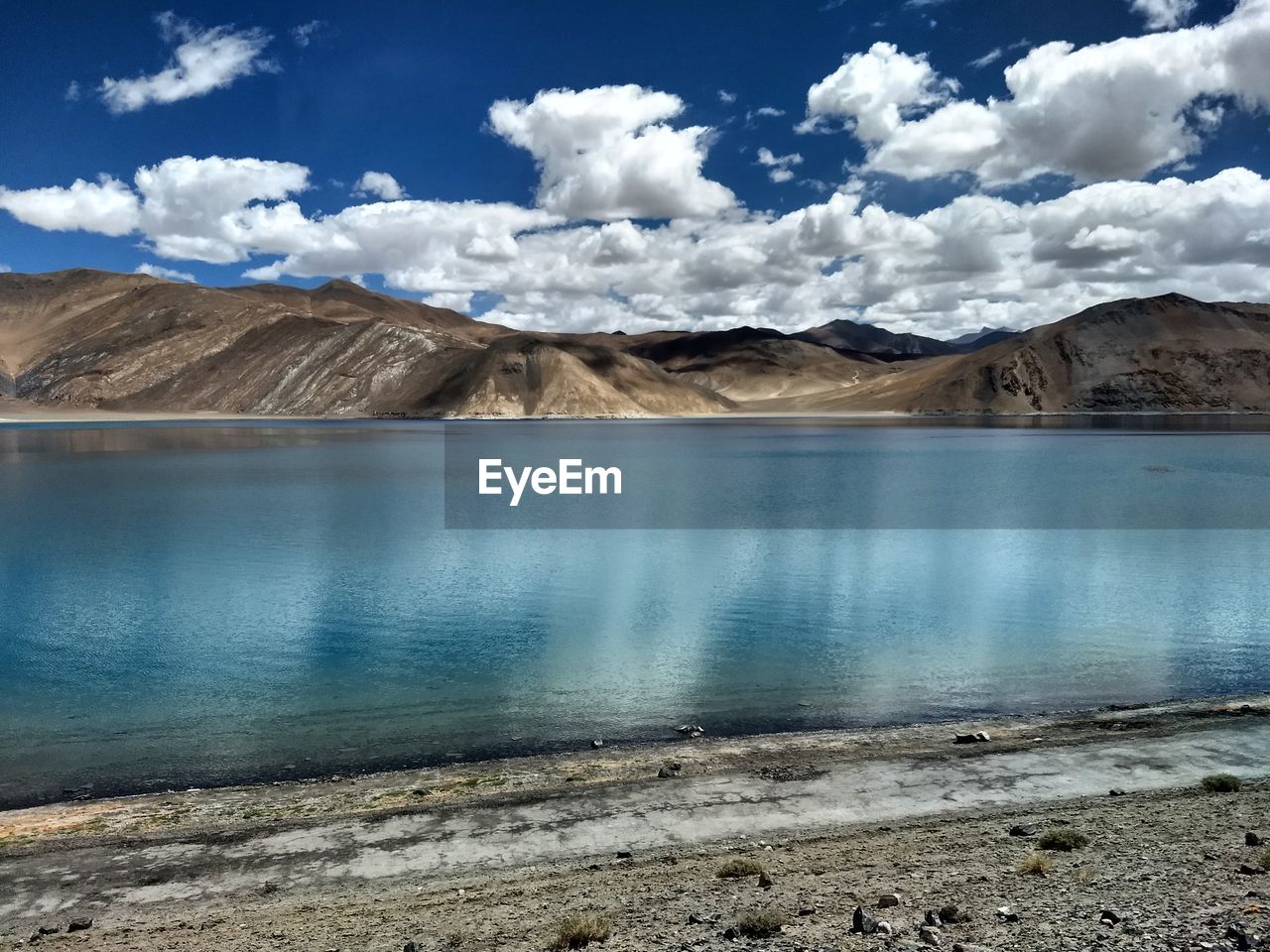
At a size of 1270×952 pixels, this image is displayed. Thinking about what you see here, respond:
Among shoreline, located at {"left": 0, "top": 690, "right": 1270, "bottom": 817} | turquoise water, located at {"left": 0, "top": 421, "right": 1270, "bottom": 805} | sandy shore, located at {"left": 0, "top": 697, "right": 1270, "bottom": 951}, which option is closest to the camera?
sandy shore, located at {"left": 0, "top": 697, "right": 1270, "bottom": 951}

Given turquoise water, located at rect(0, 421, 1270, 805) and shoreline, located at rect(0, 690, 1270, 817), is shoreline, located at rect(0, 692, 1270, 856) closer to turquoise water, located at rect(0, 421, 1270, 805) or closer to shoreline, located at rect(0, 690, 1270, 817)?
shoreline, located at rect(0, 690, 1270, 817)

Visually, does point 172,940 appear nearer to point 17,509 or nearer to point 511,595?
point 511,595

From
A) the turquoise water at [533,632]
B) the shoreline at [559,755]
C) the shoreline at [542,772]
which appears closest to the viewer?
the shoreline at [542,772]
